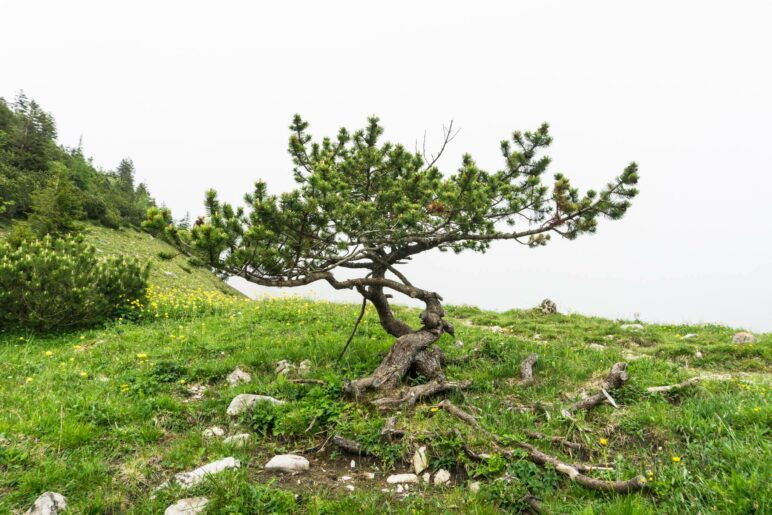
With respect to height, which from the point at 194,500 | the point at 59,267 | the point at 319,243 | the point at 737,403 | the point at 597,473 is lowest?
the point at 194,500

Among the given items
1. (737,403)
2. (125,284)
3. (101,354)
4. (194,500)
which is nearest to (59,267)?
(125,284)

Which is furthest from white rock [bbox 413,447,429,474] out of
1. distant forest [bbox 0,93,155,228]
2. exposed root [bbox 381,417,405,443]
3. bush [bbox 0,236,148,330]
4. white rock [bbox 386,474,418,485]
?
distant forest [bbox 0,93,155,228]

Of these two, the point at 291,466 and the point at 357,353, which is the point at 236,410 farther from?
the point at 357,353

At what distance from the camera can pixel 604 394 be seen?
491 cm

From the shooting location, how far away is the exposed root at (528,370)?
226 inches

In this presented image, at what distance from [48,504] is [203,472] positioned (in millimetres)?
1242

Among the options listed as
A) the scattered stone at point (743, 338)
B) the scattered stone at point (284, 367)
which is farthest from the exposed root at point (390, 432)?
the scattered stone at point (743, 338)

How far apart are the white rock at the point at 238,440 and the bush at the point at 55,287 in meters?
8.21

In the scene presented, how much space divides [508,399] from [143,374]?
20.0ft

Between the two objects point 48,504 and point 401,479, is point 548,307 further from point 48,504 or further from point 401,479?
Result: point 48,504

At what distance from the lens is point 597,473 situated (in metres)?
3.52

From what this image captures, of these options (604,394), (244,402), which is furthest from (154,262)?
(604,394)

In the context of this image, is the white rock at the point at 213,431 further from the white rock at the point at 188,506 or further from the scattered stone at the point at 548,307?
the scattered stone at the point at 548,307

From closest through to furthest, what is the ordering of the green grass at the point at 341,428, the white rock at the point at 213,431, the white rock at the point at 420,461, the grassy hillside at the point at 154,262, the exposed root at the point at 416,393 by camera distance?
1. the green grass at the point at 341,428
2. the white rock at the point at 420,461
3. the white rock at the point at 213,431
4. the exposed root at the point at 416,393
5. the grassy hillside at the point at 154,262
